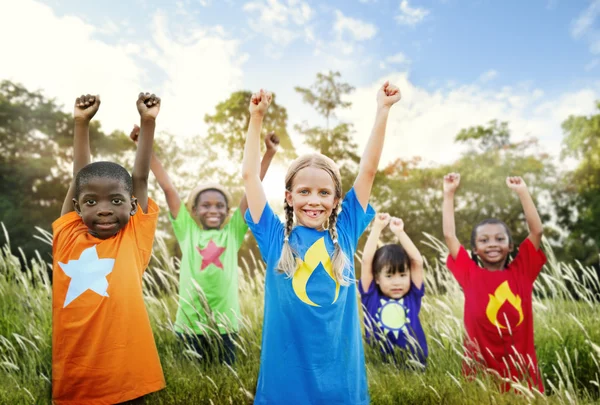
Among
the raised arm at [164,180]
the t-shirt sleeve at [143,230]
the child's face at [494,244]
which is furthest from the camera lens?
the child's face at [494,244]

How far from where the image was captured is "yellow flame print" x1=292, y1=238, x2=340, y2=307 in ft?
6.59

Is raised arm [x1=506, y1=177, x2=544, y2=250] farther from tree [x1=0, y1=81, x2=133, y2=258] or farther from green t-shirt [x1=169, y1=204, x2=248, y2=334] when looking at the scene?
tree [x1=0, y1=81, x2=133, y2=258]

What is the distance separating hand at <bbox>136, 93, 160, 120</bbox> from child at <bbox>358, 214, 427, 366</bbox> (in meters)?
1.78

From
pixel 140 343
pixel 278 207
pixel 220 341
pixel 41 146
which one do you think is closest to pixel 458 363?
pixel 220 341

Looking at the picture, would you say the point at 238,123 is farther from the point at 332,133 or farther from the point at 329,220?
the point at 329,220

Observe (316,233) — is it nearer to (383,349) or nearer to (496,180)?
(383,349)

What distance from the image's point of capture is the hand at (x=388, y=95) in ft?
7.29

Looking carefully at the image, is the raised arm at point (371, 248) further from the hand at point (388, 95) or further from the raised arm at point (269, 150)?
the hand at point (388, 95)

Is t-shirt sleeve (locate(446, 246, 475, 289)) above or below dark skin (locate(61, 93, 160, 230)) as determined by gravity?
below

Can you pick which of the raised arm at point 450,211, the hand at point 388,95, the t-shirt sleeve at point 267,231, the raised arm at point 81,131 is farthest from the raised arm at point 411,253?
the raised arm at point 81,131

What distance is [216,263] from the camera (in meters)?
3.69

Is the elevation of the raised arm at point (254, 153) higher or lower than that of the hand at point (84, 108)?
lower

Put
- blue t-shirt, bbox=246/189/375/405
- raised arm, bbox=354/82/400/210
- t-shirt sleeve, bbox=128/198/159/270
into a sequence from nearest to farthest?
blue t-shirt, bbox=246/189/375/405
raised arm, bbox=354/82/400/210
t-shirt sleeve, bbox=128/198/159/270

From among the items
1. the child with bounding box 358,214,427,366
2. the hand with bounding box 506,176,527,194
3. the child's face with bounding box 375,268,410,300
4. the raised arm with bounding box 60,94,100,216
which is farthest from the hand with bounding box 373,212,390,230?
the raised arm with bounding box 60,94,100,216
